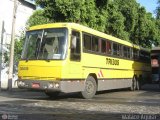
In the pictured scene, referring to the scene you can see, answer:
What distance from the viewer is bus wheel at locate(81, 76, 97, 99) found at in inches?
734

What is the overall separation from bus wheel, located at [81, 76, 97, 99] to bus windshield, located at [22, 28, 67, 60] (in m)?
2.59

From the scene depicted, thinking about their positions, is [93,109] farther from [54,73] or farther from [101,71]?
[101,71]

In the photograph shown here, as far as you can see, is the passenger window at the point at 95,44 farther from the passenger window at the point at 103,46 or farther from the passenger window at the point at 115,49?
the passenger window at the point at 115,49

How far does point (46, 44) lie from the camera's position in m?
17.2

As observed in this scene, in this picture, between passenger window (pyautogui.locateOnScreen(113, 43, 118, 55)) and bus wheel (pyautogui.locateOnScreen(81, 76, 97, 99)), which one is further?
passenger window (pyautogui.locateOnScreen(113, 43, 118, 55))

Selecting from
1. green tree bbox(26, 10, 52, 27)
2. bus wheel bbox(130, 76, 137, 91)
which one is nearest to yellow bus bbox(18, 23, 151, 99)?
bus wheel bbox(130, 76, 137, 91)

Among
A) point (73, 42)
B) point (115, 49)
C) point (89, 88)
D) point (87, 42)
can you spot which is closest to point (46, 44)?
point (73, 42)

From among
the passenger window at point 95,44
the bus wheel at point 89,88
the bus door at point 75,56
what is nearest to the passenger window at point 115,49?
the passenger window at point 95,44

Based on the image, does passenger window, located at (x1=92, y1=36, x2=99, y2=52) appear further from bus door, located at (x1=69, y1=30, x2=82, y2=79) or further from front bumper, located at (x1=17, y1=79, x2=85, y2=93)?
front bumper, located at (x1=17, y1=79, x2=85, y2=93)

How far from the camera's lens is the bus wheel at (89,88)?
18.7 metres

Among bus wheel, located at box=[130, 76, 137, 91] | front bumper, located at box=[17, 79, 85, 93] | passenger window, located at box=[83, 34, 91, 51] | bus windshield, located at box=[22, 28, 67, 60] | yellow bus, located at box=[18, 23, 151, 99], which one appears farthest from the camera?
bus wheel, located at box=[130, 76, 137, 91]

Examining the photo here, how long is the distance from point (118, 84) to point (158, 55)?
511 centimetres

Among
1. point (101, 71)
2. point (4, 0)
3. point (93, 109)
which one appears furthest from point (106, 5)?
point (93, 109)

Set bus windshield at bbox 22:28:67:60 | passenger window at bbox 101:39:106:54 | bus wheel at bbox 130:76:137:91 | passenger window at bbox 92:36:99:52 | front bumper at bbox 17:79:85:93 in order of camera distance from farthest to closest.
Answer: bus wheel at bbox 130:76:137:91, passenger window at bbox 101:39:106:54, passenger window at bbox 92:36:99:52, bus windshield at bbox 22:28:67:60, front bumper at bbox 17:79:85:93
